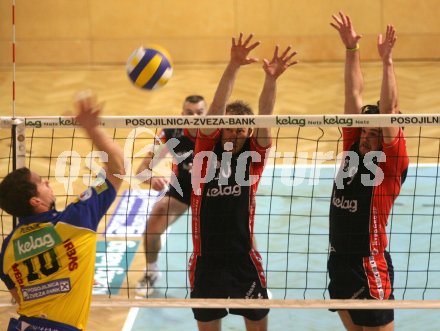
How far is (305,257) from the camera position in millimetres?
8031

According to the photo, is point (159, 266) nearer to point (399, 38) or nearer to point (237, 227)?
point (237, 227)

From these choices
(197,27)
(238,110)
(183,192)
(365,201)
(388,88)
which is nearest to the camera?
(388,88)

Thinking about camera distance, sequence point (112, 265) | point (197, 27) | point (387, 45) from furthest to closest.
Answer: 1. point (197, 27)
2. point (112, 265)
3. point (387, 45)

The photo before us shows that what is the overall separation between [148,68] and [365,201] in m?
2.21

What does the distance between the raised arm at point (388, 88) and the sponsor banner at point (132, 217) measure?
138 inches

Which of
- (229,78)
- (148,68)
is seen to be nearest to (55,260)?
(229,78)

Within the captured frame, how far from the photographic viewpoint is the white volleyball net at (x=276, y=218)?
17.8 feet

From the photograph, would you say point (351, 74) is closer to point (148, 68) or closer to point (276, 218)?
point (148, 68)

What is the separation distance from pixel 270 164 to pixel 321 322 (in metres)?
4.18

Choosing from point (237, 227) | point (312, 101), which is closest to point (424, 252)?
point (237, 227)

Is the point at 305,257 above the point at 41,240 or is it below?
below

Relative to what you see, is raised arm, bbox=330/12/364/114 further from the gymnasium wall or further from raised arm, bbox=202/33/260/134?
the gymnasium wall

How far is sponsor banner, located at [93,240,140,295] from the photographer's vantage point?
24.1ft

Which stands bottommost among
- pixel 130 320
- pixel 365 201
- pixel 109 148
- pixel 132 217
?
pixel 130 320
